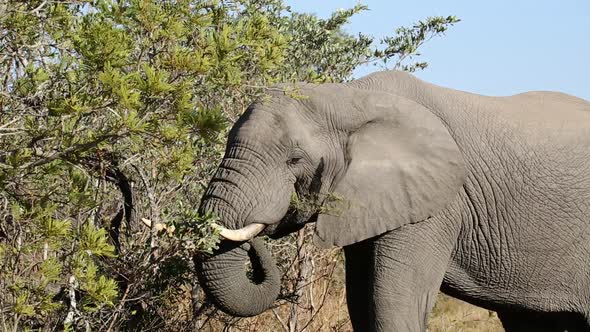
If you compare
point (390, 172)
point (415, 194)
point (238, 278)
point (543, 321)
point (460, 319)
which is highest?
point (390, 172)

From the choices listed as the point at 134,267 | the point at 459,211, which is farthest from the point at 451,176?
the point at 134,267

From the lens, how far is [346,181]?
7.47m

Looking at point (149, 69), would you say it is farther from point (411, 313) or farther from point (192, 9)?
point (411, 313)

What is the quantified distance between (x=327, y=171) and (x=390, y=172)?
15.6 inches

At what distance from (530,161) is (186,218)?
103 inches

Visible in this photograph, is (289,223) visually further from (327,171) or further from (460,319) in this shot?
(460,319)

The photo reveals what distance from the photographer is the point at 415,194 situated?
7547 mm

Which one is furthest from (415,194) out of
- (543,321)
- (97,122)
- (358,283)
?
(97,122)

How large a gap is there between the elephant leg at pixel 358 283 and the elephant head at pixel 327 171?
356 mm

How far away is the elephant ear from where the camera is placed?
746 centimetres

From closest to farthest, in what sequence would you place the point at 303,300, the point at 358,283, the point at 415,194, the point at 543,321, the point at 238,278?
the point at 238,278 < the point at 415,194 < the point at 358,283 < the point at 543,321 < the point at 303,300

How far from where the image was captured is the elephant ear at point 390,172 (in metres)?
7.46

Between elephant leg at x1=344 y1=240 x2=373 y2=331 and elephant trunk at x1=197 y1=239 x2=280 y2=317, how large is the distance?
58 cm

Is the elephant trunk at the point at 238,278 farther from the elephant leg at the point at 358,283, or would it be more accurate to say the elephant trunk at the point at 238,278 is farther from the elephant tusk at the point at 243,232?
the elephant leg at the point at 358,283
